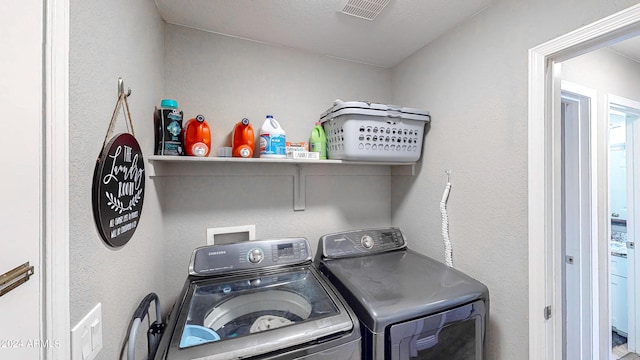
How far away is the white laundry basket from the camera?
1.50m

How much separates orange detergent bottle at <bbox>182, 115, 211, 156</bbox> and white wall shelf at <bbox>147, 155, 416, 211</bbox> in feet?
0.22

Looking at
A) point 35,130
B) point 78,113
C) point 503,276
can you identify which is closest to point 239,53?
point 78,113

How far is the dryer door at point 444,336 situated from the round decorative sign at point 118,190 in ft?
3.62

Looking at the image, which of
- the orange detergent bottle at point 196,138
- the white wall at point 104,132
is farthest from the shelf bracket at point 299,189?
the white wall at point 104,132

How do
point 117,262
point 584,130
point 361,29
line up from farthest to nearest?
point 584,130
point 361,29
point 117,262

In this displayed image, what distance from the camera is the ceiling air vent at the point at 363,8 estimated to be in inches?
51.3

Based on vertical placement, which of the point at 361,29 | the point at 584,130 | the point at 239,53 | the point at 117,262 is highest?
the point at 361,29

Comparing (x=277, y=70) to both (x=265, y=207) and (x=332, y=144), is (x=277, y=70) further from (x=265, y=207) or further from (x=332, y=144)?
(x=265, y=207)

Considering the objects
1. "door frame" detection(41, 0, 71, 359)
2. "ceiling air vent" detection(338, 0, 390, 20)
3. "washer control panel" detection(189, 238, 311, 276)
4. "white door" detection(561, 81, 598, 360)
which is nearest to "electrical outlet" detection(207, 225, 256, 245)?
Result: "washer control panel" detection(189, 238, 311, 276)

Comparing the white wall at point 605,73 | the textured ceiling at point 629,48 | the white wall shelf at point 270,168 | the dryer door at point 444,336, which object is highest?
the textured ceiling at point 629,48

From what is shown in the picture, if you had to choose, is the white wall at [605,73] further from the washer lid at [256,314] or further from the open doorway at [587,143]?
the washer lid at [256,314]

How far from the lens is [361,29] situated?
1.57m

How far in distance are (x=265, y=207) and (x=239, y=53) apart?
107cm

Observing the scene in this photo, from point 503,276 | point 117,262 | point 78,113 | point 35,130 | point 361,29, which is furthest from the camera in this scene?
point 361,29
